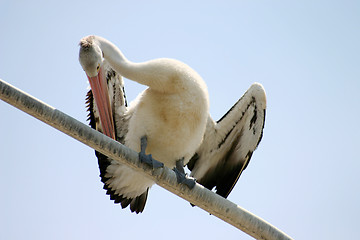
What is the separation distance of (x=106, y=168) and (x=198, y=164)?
145 cm

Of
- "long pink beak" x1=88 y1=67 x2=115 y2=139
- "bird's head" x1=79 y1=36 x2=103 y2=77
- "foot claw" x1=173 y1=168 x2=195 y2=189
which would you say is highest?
"bird's head" x1=79 y1=36 x2=103 y2=77

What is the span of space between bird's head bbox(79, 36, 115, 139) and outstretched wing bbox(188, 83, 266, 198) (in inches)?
67.2

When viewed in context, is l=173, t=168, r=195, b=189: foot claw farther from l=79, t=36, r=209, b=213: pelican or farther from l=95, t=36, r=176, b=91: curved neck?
l=95, t=36, r=176, b=91: curved neck

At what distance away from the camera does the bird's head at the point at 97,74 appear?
611 cm

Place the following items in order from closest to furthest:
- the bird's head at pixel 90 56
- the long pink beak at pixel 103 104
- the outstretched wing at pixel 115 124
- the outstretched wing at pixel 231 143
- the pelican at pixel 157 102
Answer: the bird's head at pixel 90 56 → the pelican at pixel 157 102 → the long pink beak at pixel 103 104 → the outstretched wing at pixel 115 124 → the outstretched wing at pixel 231 143

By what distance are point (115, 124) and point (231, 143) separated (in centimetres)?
172

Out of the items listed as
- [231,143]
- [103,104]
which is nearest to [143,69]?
[103,104]

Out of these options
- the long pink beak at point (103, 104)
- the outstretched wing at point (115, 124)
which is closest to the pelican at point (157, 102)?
the long pink beak at point (103, 104)

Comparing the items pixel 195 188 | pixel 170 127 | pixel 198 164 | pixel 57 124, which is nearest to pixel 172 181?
pixel 195 188

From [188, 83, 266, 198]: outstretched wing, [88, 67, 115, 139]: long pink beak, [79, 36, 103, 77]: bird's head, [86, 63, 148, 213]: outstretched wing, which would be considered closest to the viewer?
[79, 36, 103, 77]: bird's head

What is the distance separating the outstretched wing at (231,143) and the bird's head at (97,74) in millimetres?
1706

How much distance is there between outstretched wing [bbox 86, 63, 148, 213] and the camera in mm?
7155

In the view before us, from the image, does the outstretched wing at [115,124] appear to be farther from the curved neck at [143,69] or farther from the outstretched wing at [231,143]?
the outstretched wing at [231,143]

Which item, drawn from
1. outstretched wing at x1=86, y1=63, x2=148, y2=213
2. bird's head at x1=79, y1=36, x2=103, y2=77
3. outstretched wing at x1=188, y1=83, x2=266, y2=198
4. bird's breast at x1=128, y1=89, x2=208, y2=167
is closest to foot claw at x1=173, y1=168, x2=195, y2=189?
bird's breast at x1=128, y1=89, x2=208, y2=167
